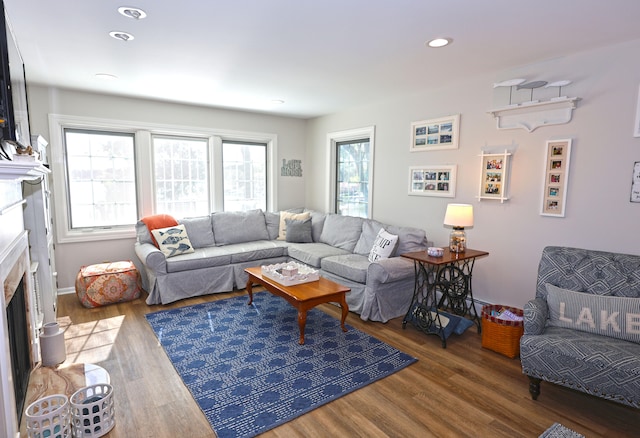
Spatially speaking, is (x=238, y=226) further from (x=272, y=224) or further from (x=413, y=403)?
(x=413, y=403)

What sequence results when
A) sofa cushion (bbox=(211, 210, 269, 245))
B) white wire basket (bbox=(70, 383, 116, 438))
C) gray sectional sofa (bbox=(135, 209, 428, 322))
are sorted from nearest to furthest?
white wire basket (bbox=(70, 383, 116, 438)), gray sectional sofa (bbox=(135, 209, 428, 322)), sofa cushion (bbox=(211, 210, 269, 245))

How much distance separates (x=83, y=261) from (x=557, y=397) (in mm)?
4957

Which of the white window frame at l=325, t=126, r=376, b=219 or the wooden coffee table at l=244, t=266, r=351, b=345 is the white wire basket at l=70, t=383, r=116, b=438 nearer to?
the wooden coffee table at l=244, t=266, r=351, b=345

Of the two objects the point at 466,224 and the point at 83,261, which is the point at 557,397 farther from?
the point at 83,261

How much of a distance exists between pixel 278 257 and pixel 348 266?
1.33 m

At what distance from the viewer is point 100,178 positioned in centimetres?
445

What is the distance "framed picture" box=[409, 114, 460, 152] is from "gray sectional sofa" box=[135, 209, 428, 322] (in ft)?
3.20

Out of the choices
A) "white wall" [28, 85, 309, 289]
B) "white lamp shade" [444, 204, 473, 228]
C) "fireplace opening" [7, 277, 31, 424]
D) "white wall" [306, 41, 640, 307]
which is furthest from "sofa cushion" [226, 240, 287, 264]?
"white lamp shade" [444, 204, 473, 228]

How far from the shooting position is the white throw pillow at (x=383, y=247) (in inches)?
150

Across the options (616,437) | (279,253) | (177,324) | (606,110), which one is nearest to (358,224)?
(279,253)

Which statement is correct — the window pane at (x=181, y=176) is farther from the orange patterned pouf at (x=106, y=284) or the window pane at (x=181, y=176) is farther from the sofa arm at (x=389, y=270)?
the sofa arm at (x=389, y=270)

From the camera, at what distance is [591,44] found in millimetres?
2633

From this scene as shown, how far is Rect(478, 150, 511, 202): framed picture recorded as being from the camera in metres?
3.31

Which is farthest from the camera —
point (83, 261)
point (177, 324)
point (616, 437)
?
point (83, 261)
